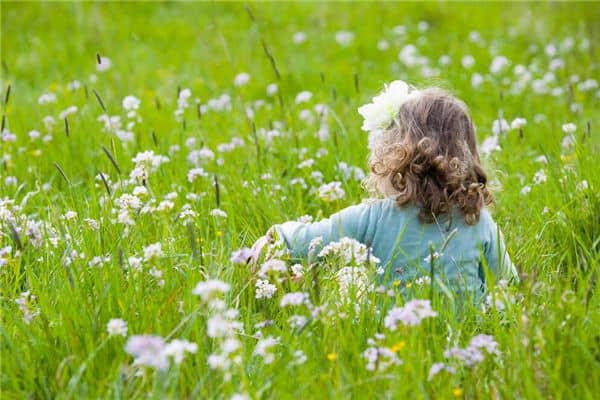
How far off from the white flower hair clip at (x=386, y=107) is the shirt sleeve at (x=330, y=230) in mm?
404

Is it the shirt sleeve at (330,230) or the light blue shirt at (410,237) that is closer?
the light blue shirt at (410,237)

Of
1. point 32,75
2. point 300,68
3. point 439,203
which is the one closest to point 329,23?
point 300,68

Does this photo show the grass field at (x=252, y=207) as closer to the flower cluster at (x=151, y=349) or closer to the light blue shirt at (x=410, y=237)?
the flower cluster at (x=151, y=349)

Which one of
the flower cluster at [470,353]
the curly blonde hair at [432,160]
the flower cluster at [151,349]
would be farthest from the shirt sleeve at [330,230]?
the flower cluster at [151,349]

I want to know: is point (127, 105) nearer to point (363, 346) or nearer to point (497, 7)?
point (363, 346)

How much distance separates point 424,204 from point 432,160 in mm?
193

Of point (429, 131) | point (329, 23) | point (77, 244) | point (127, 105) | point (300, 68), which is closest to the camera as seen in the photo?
point (77, 244)

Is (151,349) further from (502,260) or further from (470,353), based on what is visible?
(502,260)

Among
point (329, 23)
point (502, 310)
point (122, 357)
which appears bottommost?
point (122, 357)

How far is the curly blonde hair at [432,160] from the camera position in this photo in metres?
3.46

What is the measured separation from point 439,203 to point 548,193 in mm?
1010

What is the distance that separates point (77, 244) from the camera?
3281mm

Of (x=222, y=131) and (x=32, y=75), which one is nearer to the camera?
(x=222, y=131)

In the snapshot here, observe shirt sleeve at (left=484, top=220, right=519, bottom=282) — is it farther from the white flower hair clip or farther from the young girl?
the white flower hair clip
